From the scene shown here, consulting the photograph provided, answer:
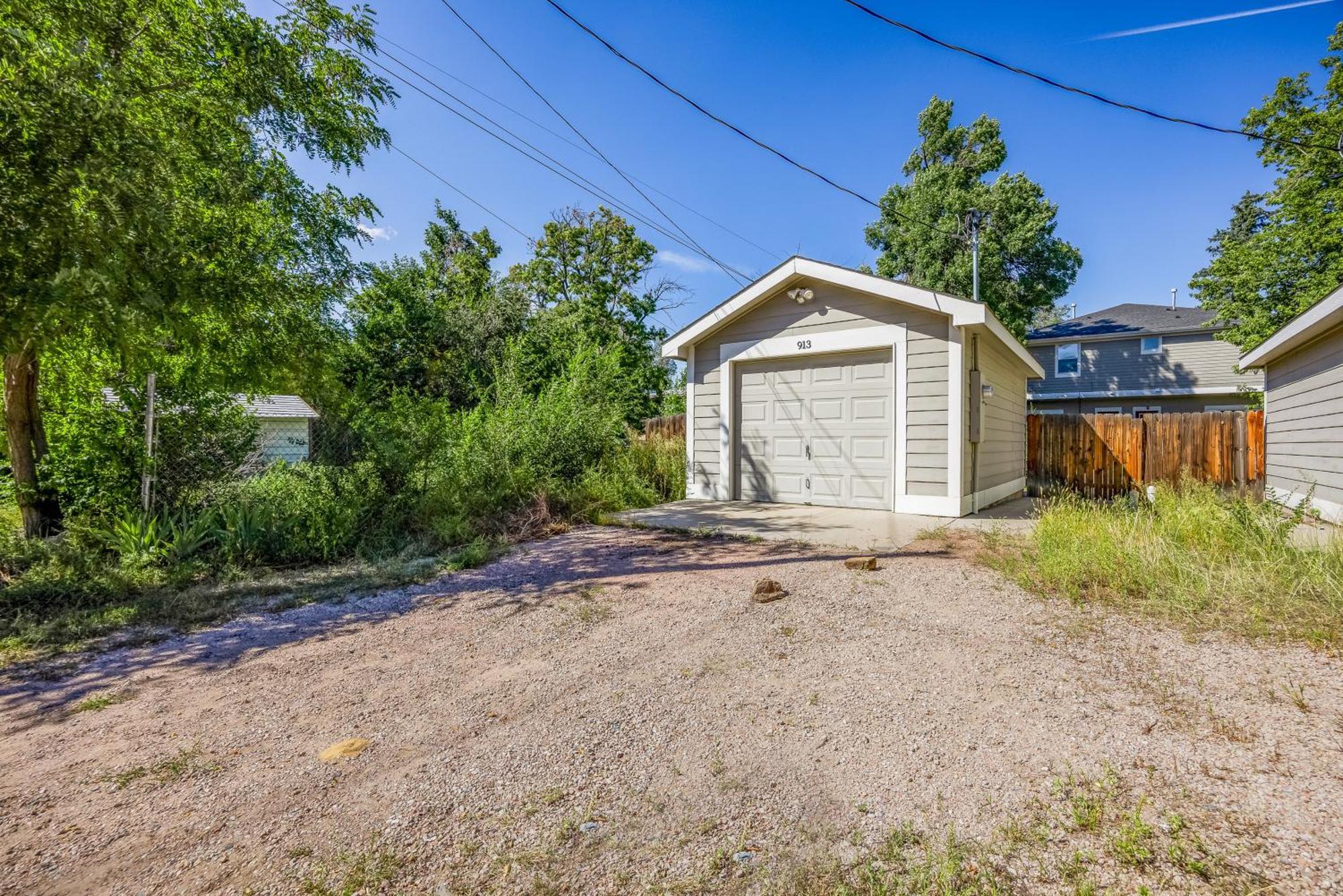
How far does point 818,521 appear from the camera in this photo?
6.48m

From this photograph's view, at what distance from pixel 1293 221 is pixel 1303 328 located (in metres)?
11.5

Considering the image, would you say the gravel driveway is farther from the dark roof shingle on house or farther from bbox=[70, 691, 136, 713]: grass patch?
the dark roof shingle on house

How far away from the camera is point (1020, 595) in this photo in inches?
148

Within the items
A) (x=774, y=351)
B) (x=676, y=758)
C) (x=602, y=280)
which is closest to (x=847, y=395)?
(x=774, y=351)

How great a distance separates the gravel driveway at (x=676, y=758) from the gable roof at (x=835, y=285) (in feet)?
13.7

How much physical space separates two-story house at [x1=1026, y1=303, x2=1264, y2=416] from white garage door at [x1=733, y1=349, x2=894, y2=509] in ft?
55.9

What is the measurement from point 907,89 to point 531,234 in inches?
567

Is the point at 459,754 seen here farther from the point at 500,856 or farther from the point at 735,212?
the point at 735,212

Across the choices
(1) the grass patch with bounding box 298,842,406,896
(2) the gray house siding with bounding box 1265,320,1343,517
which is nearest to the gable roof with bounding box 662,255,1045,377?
(2) the gray house siding with bounding box 1265,320,1343,517

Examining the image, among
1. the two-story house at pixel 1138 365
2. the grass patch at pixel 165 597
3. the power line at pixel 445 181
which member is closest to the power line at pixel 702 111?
the power line at pixel 445 181

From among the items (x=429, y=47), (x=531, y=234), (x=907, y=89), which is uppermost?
(x=531, y=234)

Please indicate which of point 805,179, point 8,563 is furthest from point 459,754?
point 805,179

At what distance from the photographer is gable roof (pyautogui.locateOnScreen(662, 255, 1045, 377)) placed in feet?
21.4

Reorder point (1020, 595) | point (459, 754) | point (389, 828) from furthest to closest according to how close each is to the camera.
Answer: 1. point (1020, 595)
2. point (459, 754)
3. point (389, 828)
